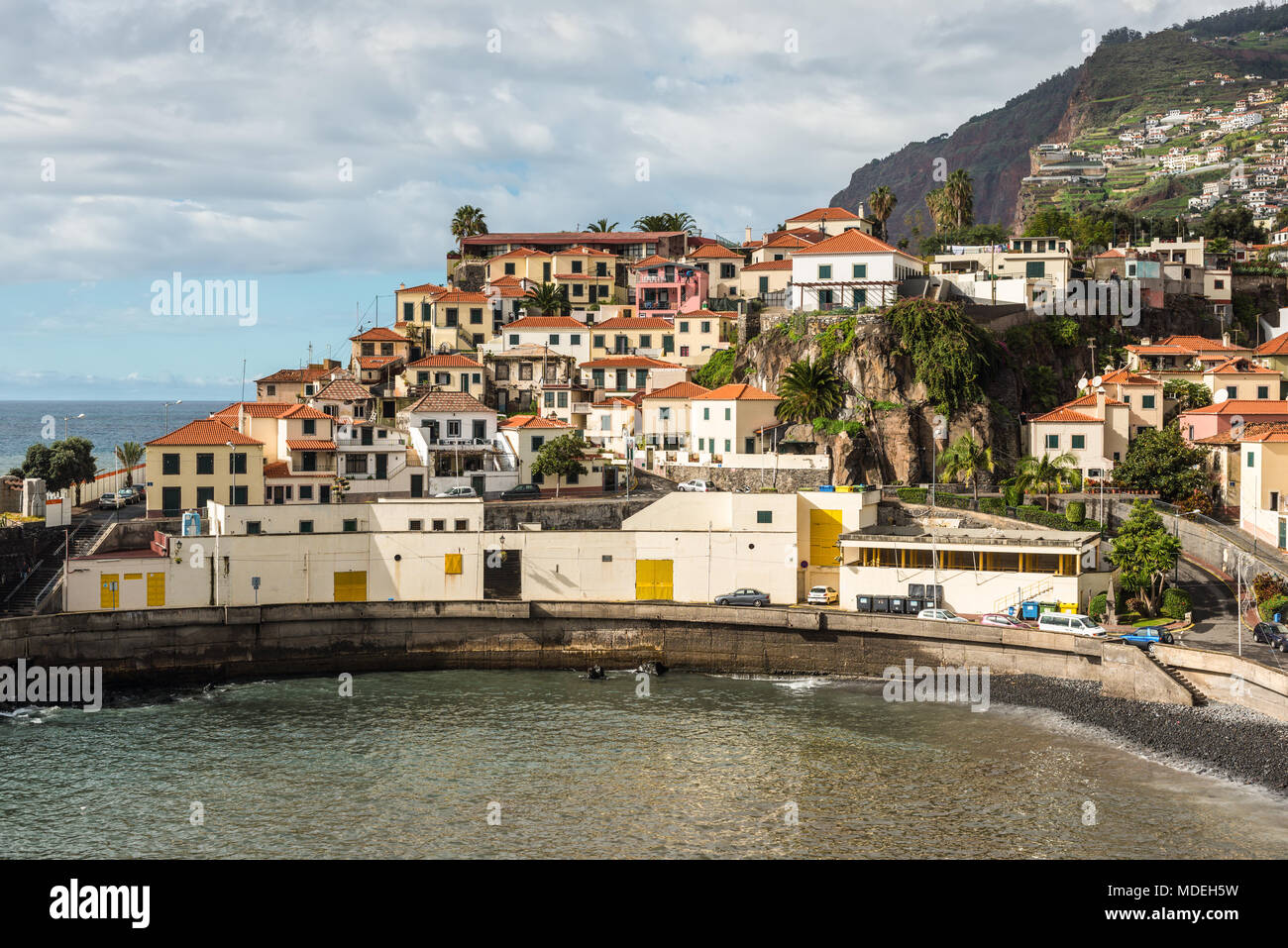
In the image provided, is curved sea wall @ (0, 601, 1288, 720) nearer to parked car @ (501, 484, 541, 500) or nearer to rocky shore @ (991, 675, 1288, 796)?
rocky shore @ (991, 675, 1288, 796)

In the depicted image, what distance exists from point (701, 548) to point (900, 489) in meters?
16.2

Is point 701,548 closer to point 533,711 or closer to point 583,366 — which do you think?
point 533,711

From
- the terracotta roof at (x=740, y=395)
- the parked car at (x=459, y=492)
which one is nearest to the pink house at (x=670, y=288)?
the terracotta roof at (x=740, y=395)

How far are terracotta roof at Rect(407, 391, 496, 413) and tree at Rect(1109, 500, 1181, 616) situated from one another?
39483mm

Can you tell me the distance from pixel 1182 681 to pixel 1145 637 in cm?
398

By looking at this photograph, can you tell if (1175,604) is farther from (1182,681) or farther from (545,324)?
(545,324)

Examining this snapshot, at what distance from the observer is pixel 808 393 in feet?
238

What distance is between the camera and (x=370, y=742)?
42312 mm

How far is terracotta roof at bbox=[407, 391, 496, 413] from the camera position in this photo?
74688 millimetres

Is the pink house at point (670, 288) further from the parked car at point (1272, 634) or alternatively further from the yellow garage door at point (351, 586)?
the parked car at point (1272, 634)

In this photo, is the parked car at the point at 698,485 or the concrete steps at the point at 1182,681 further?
the parked car at the point at 698,485

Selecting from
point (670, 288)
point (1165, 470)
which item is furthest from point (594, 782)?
point (670, 288)

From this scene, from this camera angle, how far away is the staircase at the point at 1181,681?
43.2m

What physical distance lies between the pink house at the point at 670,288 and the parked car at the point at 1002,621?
52.8m
